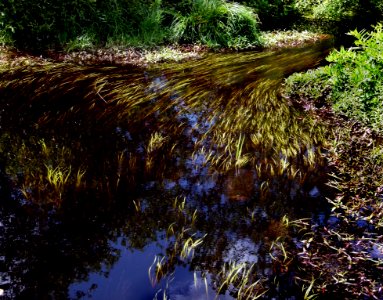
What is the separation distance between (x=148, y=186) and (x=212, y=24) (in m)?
7.57

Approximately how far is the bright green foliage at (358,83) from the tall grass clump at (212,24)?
13.7 ft

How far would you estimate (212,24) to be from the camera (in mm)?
10062

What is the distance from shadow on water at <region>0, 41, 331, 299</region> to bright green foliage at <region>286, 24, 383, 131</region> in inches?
27.5

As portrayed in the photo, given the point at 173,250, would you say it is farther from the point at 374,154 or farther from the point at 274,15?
the point at 274,15

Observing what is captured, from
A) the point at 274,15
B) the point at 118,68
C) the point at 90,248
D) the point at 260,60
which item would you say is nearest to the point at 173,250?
the point at 90,248

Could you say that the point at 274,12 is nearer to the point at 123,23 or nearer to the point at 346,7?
the point at 346,7

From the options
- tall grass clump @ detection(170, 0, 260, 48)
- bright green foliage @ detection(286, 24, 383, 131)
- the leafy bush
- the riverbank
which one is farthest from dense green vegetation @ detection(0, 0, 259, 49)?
bright green foliage @ detection(286, 24, 383, 131)

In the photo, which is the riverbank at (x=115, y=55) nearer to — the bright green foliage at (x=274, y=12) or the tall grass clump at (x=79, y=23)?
the tall grass clump at (x=79, y=23)

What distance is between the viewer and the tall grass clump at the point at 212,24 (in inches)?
391

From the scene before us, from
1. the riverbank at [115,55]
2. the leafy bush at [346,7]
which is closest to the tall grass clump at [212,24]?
the riverbank at [115,55]

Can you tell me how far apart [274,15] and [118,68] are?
806cm

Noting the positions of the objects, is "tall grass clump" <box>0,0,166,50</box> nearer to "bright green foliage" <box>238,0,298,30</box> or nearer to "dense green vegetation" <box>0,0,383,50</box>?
"dense green vegetation" <box>0,0,383,50</box>

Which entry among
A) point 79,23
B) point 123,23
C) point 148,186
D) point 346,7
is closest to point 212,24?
point 123,23

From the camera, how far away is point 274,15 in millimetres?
13133
